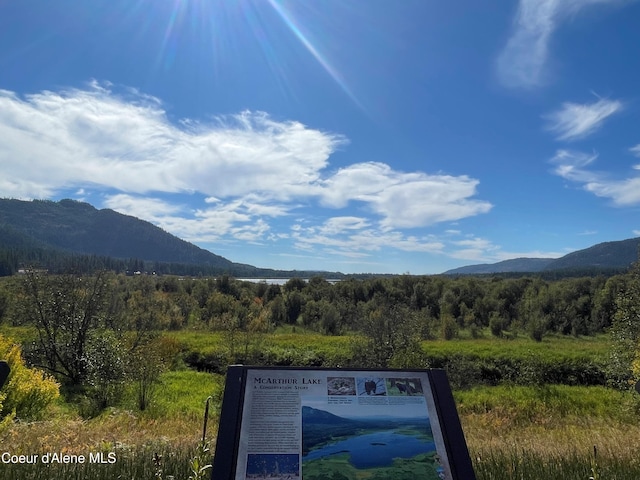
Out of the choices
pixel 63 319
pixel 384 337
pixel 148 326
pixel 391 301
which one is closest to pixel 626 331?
pixel 384 337

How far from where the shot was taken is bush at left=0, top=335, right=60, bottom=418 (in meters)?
9.30

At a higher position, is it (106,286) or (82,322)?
(106,286)

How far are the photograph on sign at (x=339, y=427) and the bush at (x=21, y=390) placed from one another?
799cm

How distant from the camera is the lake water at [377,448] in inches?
126

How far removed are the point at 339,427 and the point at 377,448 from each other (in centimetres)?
30

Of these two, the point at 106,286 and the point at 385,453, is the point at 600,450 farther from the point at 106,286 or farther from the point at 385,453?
the point at 106,286

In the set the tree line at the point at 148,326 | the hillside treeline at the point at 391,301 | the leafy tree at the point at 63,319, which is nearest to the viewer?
the tree line at the point at 148,326

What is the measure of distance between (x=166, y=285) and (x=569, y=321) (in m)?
56.8

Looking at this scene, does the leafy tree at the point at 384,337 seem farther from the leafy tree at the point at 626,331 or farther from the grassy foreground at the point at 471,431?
the leafy tree at the point at 626,331

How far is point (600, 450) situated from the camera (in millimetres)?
7965

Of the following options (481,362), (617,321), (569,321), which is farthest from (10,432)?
(569,321)

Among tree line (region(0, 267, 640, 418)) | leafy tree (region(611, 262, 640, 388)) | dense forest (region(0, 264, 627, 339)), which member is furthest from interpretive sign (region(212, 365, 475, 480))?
dense forest (region(0, 264, 627, 339))

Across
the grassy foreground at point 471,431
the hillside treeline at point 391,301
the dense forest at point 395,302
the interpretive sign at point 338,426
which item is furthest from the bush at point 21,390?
the dense forest at point 395,302

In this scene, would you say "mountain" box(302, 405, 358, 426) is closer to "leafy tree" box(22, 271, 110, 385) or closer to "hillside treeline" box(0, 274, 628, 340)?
"leafy tree" box(22, 271, 110, 385)
